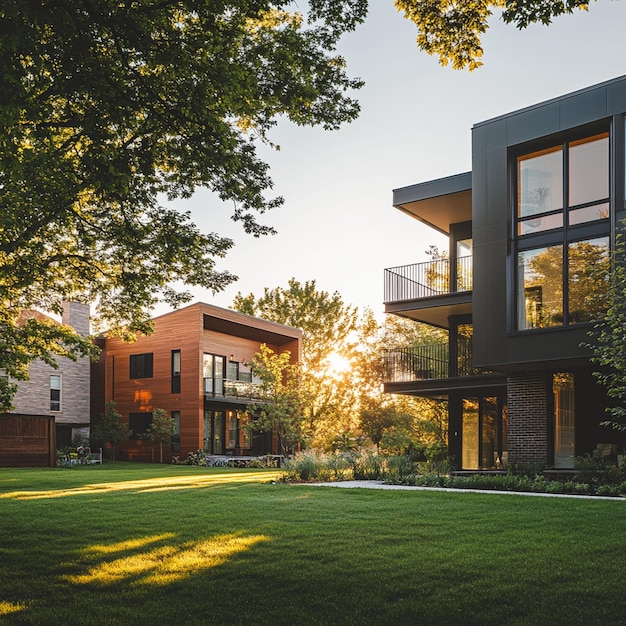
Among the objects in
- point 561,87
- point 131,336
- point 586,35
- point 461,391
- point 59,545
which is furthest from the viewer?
point 461,391

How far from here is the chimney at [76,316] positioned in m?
35.6

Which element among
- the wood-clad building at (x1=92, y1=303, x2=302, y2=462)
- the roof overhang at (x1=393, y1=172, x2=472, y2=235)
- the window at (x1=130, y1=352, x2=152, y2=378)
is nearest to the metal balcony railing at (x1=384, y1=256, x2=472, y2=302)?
the roof overhang at (x1=393, y1=172, x2=472, y2=235)

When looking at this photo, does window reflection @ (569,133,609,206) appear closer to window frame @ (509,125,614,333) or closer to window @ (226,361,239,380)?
window frame @ (509,125,614,333)

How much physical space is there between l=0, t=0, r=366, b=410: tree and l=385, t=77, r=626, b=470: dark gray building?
29.4 feet

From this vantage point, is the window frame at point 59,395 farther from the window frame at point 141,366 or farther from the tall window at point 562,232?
the tall window at point 562,232

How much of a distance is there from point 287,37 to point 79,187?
3718mm

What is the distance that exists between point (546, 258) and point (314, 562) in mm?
Answer: 13514

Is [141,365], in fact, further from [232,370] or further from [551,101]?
[551,101]

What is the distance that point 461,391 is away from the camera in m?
23.4

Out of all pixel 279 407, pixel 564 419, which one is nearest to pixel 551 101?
pixel 564 419

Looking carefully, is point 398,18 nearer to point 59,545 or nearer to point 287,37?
point 287,37

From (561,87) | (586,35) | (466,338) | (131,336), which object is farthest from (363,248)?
(586,35)

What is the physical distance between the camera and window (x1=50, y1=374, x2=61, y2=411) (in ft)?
113

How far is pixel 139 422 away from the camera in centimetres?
3569
